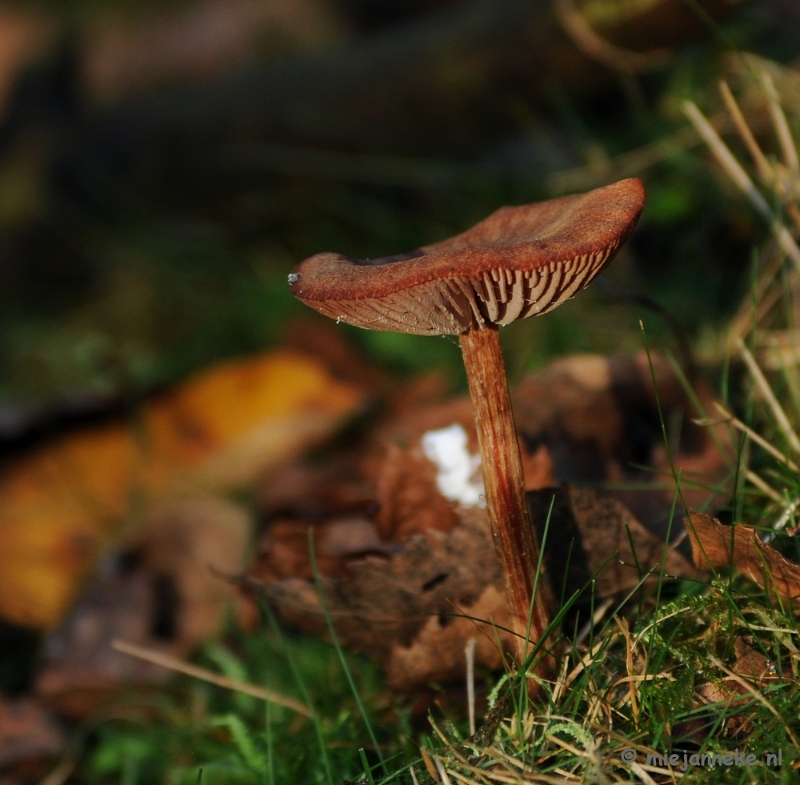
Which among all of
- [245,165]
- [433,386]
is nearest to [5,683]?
[433,386]

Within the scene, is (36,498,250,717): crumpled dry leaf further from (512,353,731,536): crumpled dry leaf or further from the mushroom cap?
the mushroom cap

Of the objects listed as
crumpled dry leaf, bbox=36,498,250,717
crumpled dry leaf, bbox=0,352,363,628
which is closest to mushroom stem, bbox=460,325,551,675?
crumpled dry leaf, bbox=36,498,250,717

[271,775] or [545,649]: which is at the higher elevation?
[545,649]

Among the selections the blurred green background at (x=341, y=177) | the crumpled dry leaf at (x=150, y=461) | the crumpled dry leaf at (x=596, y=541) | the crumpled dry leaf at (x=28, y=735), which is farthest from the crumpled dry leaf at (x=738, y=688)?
the crumpled dry leaf at (x=150, y=461)

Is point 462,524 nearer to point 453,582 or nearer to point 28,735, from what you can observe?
point 453,582

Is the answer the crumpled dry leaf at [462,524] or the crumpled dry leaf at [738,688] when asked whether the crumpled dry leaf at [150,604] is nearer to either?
the crumpled dry leaf at [462,524]

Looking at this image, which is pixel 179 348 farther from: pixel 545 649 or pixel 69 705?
pixel 545 649
